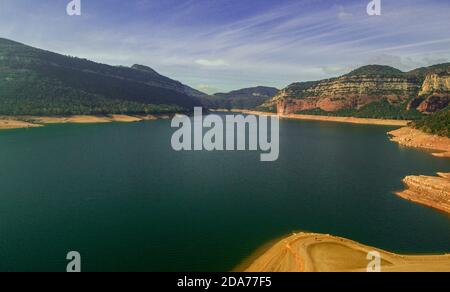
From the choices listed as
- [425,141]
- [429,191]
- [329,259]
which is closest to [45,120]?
[425,141]

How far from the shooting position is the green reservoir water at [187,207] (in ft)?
134

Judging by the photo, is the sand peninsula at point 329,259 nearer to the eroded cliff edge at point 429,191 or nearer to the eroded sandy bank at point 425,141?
the eroded cliff edge at point 429,191

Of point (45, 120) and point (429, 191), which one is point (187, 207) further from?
point (45, 120)

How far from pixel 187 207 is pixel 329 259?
23.2m

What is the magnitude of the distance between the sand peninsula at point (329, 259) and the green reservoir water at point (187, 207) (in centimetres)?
266

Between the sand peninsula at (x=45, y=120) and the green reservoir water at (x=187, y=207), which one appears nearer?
the green reservoir water at (x=187, y=207)

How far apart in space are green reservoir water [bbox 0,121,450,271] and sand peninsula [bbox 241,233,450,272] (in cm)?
266

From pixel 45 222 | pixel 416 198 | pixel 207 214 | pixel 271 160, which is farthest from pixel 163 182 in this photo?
pixel 416 198

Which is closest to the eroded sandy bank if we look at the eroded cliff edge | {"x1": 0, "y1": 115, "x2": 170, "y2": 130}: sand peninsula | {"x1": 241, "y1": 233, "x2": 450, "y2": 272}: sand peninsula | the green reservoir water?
the green reservoir water

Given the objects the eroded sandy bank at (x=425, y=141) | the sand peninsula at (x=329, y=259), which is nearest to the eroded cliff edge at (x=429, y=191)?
the sand peninsula at (x=329, y=259)

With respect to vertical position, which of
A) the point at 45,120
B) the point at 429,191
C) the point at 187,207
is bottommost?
the point at 187,207

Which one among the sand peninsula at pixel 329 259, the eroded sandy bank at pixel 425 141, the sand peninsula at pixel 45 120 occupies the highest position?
the sand peninsula at pixel 45 120

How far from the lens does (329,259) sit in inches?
1540

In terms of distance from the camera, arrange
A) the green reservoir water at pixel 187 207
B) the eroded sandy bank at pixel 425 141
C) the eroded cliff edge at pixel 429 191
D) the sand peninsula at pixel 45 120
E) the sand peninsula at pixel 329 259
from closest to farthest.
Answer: the sand peninsula at pixel 329 259 → the green reservoir water at pixel 187 207 → the eroded cliff edge at pixel 429 191 → the eroded sandy bank at pixel 425 141 → the sand peninsula at pixel 45 120
